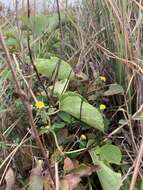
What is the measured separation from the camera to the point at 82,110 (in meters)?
1.08

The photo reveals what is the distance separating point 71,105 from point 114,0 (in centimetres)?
31

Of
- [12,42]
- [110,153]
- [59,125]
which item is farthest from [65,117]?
[12,42]

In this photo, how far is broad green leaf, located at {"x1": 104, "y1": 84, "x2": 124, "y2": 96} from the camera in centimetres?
116

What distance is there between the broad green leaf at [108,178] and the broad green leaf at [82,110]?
11 cm

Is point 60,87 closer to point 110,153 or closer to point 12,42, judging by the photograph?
point 110,153

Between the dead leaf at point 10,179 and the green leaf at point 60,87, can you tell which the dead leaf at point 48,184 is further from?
the green leaf at point 60,87

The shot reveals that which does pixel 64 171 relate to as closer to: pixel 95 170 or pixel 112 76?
pixel 95 170

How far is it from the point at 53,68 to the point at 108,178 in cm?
35

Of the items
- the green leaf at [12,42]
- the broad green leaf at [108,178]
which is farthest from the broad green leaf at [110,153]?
the green leaf at [12,42]

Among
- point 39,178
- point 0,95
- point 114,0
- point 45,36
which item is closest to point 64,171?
point 39,178

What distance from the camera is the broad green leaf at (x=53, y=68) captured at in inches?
47.0

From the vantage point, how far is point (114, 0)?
1181 mm

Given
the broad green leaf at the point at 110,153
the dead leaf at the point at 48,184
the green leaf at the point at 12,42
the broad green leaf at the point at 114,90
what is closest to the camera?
the dead leaf at the point at 48,184

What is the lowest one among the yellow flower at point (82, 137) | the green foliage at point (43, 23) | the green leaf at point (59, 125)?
the yellow flower at point (82, 137)
